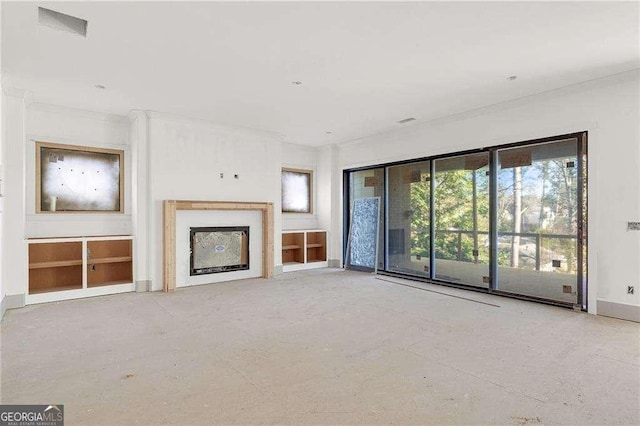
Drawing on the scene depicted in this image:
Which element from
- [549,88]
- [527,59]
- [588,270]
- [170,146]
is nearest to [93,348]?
[170,146]

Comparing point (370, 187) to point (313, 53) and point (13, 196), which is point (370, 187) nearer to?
point (313, 53)

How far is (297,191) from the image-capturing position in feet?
28.0

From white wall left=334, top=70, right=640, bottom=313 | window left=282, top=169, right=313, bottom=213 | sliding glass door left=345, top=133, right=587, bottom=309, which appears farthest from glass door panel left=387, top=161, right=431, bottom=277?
window left=282, top=169, right=313, bottom=213

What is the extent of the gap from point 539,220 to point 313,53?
3.90m

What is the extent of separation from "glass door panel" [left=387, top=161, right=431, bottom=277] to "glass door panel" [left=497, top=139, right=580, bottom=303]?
138cm

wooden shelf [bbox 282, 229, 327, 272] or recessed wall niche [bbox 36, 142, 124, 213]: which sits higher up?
recessed wall niche [bbox 36, 142, 124, 213]

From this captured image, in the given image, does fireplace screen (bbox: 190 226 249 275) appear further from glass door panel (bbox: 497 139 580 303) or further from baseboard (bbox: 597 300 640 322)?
baseboard (bbox: 597 300 640 322)

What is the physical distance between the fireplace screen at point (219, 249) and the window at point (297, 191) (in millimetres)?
1680

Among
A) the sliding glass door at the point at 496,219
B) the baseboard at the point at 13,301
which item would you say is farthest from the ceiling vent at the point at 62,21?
the sliding glass door at the point at 496,219

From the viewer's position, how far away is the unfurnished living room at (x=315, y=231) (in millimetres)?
2633

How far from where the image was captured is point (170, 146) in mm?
6074

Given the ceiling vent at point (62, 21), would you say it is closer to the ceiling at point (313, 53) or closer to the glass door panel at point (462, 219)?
the ceiling at point (313, 53)

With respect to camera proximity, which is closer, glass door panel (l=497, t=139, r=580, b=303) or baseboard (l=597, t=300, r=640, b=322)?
baseboard (l=597, t=300, r=640, b=322)

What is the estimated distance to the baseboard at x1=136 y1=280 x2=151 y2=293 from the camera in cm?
579
